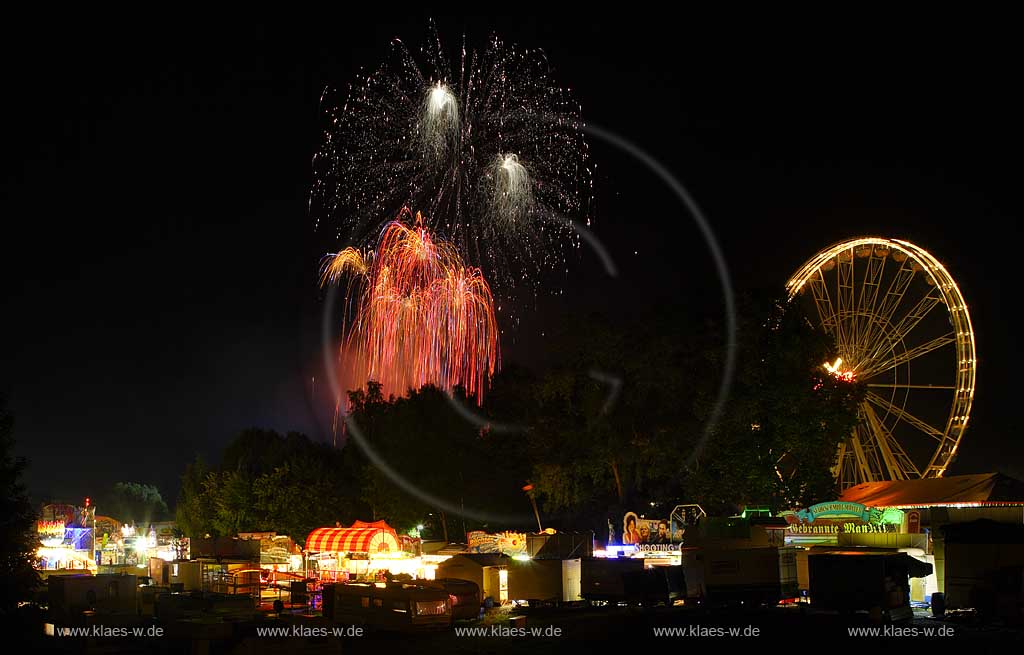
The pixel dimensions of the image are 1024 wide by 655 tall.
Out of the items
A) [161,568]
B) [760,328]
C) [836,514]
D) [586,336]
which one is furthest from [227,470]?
[836,514]

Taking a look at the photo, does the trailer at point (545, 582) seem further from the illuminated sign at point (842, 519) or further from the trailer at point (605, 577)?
the illuminated sign at point (842, 519)

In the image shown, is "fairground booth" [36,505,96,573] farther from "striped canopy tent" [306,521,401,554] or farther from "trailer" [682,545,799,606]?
"trailer" [682,545,799,606]

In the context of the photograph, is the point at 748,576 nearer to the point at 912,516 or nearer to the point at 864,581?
the point at 864,581

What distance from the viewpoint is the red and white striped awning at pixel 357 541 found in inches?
1868

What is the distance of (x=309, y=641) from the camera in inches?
827

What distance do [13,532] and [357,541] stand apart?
23.6m

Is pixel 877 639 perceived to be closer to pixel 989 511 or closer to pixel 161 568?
pixel 989 511

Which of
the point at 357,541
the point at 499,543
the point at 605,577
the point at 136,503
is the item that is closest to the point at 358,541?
the point at 357,541

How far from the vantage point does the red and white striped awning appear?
47.4 m

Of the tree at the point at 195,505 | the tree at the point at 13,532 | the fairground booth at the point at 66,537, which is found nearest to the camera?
the tree at the point at 13,532

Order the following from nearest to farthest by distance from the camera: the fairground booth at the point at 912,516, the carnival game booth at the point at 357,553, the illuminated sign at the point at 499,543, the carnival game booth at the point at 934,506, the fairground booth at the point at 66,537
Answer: the carnival game booth at the point at 934,506
the fairground booth at the point at 912,516
the illuminated sign at the point at 499,543
the carnival game booth at the point at 357,553
the fairground booth at the point at 66,537

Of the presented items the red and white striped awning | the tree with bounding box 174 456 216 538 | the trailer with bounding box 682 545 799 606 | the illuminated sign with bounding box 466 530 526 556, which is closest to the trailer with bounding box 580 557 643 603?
the trailer with bounding box 682 545 799 606

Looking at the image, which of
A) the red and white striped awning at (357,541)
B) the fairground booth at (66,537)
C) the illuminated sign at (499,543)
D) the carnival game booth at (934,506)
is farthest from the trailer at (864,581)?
the fairground booth at (66,537)

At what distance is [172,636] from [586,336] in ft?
98.9
